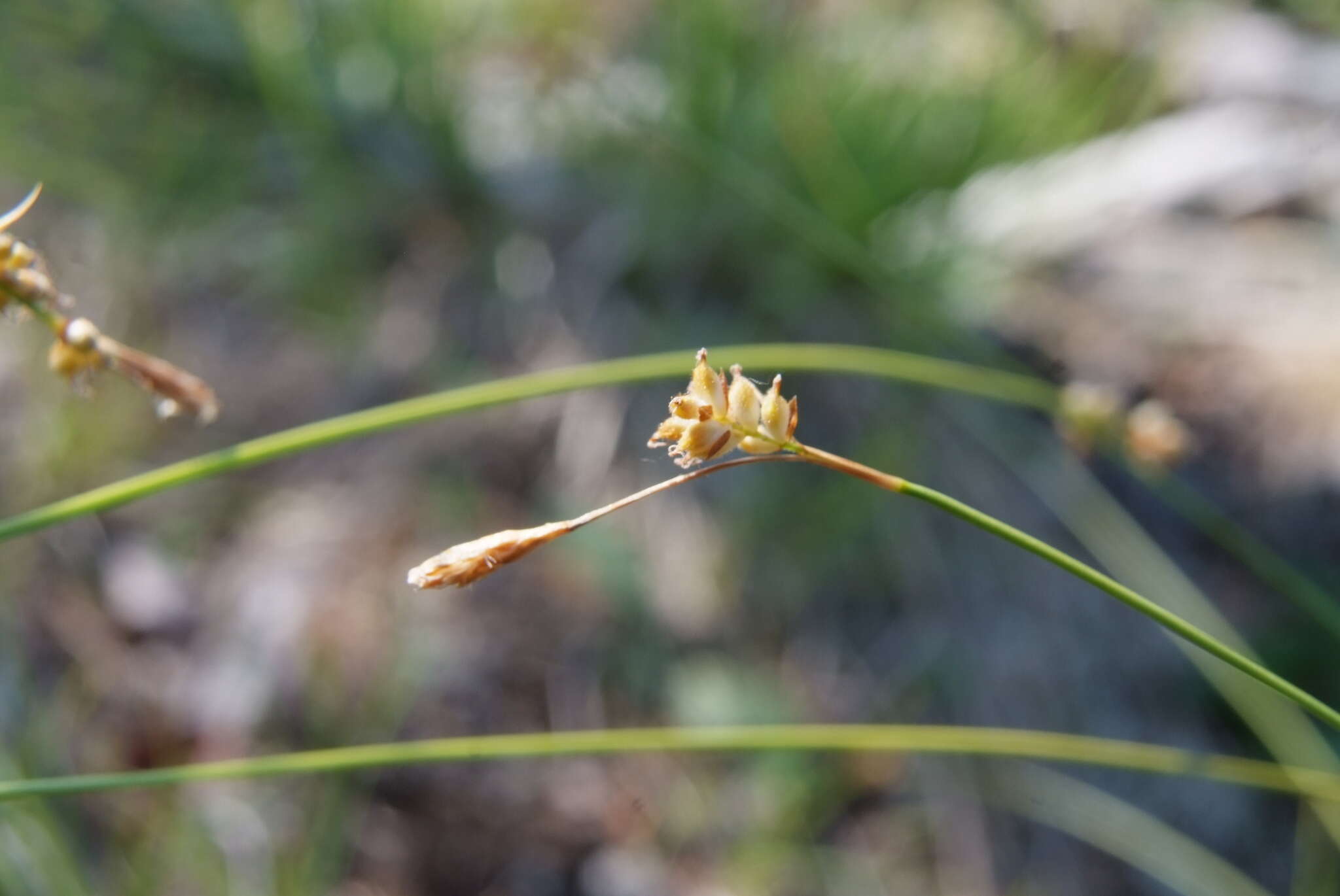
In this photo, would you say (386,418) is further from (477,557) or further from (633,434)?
(633,434)

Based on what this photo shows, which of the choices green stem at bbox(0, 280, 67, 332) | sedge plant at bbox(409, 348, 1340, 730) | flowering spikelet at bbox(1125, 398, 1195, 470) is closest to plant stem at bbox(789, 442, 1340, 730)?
sedge plant at bbox(409, 348, 1340, 730)

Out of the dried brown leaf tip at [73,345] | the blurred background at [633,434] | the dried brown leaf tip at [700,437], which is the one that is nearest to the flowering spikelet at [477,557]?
the dried brown leaf tip at [700,437]

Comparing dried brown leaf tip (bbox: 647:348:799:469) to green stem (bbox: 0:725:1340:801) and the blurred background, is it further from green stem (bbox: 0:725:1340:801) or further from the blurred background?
the blurred background

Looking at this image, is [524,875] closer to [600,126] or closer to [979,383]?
[979,383]

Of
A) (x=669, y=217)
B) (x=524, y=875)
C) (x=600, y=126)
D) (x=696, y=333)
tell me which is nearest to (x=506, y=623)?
(x=524, y=875)

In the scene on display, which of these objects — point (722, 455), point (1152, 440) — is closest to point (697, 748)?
point (722, 455)

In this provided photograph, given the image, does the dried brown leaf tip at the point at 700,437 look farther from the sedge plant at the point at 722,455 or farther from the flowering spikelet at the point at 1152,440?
the flowering spikelet at the point at 1152,440
